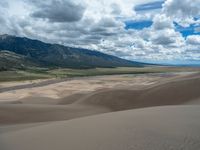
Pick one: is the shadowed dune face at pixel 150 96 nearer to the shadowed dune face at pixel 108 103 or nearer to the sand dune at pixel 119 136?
the shadowed dune face at pixel 108 103

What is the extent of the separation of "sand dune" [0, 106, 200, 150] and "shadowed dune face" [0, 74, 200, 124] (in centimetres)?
988

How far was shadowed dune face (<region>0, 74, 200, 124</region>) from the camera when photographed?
22609 millimetres

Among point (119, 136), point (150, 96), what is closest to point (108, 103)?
point (150, 96)

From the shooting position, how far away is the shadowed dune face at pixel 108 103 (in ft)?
74.2

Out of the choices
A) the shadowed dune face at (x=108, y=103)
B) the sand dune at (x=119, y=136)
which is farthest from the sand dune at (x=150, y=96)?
the sand dune at (x=119, y=136)

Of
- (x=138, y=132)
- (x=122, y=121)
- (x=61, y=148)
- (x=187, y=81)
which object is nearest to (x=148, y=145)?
(x=138, y=132)

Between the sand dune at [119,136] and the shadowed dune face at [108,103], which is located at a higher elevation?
the sand dune at [119,136]

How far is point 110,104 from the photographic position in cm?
2862

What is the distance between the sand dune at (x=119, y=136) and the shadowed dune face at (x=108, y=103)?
9876 millimetres

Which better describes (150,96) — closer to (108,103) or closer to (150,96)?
(150,96)

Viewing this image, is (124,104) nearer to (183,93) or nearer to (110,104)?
(110,104)

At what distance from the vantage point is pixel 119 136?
400 inches

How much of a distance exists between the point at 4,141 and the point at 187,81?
22463 millimetres

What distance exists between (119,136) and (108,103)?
18.7m
